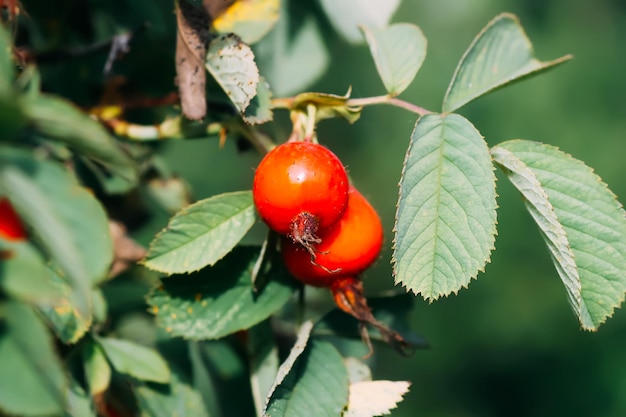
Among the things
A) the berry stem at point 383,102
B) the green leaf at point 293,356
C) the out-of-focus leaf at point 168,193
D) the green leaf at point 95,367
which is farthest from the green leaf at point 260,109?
the out-of-focus leaf at point 168,193

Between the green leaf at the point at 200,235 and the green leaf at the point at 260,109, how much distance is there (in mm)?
142

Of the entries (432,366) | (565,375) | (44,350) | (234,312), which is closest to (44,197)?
(44,350)

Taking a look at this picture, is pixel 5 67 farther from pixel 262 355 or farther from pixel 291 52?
pixel 291 52

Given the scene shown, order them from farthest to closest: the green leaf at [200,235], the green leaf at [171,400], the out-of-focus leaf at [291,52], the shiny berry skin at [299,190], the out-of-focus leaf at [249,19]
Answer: the out-of-focus leaf at [291,52] < the out-of-focus leaf at [249,19] < the green leaf at [171,400] < the green leaf at [200,235] < the shiny berry skin at [299,190]

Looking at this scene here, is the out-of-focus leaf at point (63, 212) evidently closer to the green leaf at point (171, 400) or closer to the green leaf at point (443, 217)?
the green leaf at point (443, 217)

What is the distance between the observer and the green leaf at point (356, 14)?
1.63 meters

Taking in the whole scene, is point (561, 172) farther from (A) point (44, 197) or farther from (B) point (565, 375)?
(B) point (565, 375)

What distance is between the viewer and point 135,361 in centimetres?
127

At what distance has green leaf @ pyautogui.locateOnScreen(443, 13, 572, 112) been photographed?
1.23m

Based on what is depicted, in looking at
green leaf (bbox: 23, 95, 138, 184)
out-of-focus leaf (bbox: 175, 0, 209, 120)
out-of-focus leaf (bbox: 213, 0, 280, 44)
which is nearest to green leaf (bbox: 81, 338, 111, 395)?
out-of-focus leaf (bbox: 175, 0, 209, 120)

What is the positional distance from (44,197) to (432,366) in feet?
13.1

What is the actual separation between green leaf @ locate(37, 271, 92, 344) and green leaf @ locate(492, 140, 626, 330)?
733 mm

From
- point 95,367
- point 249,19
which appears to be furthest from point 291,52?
point 95,367

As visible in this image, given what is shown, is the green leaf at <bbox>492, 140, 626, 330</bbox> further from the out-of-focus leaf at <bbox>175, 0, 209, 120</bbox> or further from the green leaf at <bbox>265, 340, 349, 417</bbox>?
the out-of-focus leaf at <bbox>175, 0, 209, 120</bbox>
